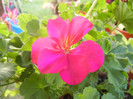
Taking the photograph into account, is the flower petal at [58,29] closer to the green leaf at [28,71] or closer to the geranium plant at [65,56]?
the geranium plant at [65,56]

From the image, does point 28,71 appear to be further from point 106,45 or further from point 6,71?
point 106,45

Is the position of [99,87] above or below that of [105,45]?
below

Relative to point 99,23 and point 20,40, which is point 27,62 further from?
point 99,23

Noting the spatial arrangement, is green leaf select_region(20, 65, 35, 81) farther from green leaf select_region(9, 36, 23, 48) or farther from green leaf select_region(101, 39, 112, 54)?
green leaf select_region(101, 39, 112, 54)

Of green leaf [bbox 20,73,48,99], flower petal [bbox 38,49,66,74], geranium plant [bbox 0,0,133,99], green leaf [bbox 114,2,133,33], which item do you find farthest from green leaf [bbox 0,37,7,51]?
green leaf [bbox 114,2,133,33]

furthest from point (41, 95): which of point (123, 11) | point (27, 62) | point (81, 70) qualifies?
point (123, 11)

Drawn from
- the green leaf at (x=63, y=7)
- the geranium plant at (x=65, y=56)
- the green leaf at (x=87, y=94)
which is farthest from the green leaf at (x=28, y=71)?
the green leaf at (x=63, y=7)
